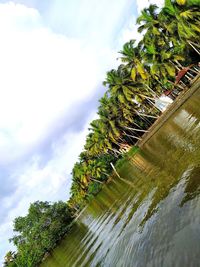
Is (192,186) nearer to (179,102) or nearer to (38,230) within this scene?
(179,102)

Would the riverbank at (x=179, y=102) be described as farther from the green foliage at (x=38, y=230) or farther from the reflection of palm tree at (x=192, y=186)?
the reflection of palm tree at (x=192, y=186)

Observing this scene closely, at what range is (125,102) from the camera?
250 ft

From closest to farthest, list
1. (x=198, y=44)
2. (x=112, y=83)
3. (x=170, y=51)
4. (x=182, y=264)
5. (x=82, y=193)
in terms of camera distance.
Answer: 1. (x=182, y=264)
2. (x=198, y=44)
3. (x=170, y=51)
4. (x=112, y=83)
5. (x=82, y=193)

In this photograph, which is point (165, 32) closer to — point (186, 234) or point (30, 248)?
point (30, 248)

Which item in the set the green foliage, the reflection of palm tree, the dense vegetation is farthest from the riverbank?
the reflection of palm tree

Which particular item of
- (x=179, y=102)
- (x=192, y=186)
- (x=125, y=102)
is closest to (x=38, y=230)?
(x=125, y=102)

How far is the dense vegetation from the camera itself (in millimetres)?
65219

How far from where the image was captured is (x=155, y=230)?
51.8ft

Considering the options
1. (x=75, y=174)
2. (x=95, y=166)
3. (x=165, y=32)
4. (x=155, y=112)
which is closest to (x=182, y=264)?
(x=165, y=32)

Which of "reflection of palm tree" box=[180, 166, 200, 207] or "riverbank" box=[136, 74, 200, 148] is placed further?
"riverbank" box=[136, 74, 200, 148]

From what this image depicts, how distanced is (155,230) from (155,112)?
240 feet

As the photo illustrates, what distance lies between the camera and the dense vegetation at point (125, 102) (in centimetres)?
6522

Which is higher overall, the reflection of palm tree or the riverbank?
the riverbank

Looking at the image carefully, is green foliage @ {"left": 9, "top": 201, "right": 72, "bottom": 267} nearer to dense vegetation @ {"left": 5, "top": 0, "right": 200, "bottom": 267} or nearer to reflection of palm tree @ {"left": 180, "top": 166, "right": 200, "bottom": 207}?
dense vegetation @ {"left": 5, "top": 0, "right": 200, "bottom": 267}
